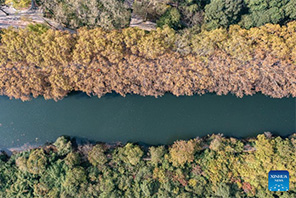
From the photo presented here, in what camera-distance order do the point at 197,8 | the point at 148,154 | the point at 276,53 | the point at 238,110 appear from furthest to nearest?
the point at 238,110 < the point at 148,154 < the point at 197,8 < the point at 276,53

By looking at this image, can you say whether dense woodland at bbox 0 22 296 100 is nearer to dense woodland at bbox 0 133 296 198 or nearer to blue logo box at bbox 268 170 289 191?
dense woodland at bbox 0 133 296 198

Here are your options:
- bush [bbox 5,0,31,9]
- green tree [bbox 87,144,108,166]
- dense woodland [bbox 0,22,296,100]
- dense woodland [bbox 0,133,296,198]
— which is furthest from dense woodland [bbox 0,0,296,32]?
green tree [bbox 87,144,108,166]

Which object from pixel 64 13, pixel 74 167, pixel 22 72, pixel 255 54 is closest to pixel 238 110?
pixel 255 54

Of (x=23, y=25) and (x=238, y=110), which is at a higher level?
(x=23, y=25)

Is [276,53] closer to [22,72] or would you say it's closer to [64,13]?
[64,13]

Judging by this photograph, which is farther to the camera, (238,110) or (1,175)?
(238,110)

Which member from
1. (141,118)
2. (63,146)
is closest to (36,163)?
(63,146)
